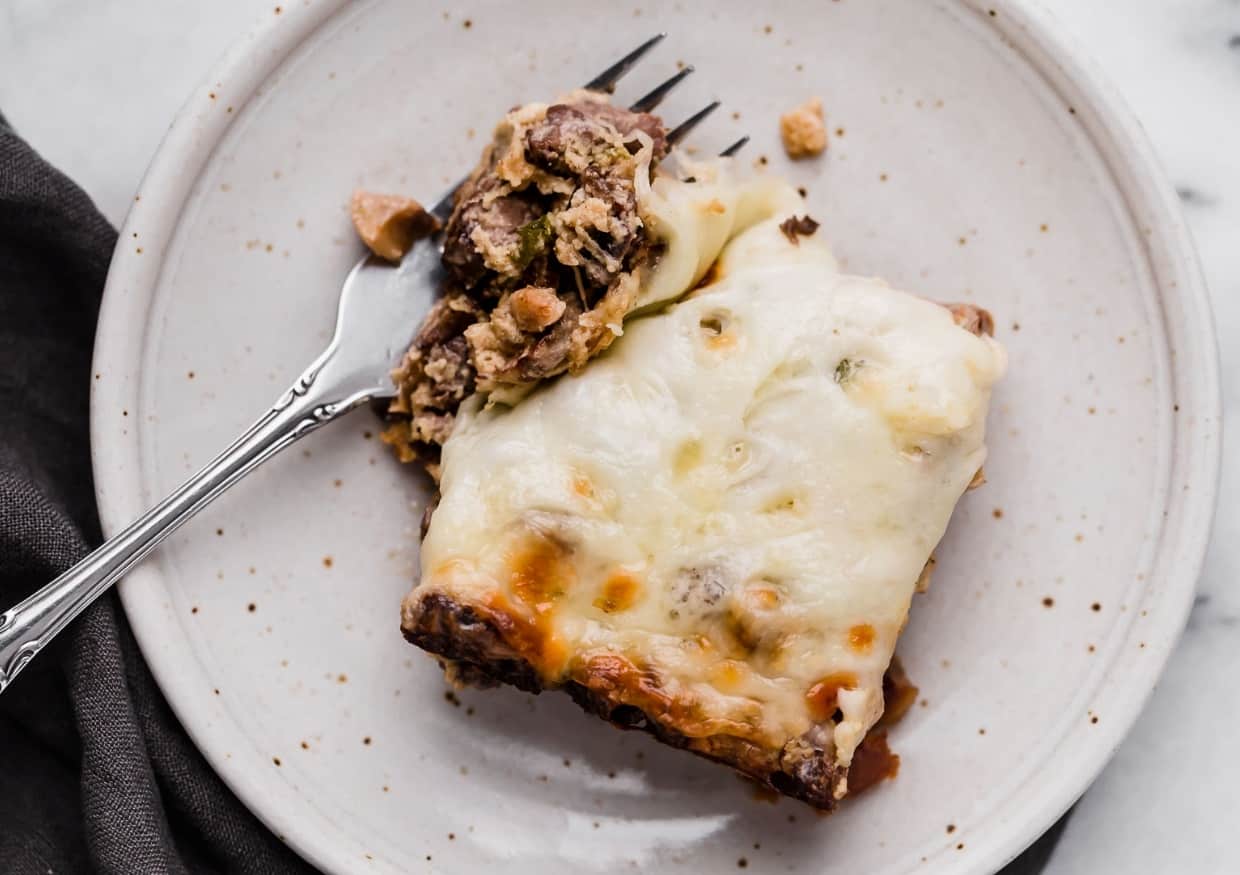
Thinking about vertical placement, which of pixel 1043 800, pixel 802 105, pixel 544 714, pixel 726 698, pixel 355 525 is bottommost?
pixel 1043 800

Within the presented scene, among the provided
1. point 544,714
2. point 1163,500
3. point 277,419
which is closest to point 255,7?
point 277,419

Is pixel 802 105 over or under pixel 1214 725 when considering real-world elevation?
over

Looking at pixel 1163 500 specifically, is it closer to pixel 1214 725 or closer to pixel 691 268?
pixel 1214 725

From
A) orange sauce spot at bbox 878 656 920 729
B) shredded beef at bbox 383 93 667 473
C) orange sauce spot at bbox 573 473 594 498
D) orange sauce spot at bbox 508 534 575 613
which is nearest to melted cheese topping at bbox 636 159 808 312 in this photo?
shredded beef at bbox 383 93 667 473

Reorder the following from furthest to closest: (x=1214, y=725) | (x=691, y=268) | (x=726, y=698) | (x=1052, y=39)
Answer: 1. (x=1214, y=725)
2. (x=1052, y=39)
3. (x=691, y=268)
4. (x=726, y=698)

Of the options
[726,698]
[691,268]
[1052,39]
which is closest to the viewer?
[726,698]

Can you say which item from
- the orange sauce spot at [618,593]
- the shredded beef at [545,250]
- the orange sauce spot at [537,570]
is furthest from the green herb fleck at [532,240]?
the orange sauce spot at [618,593]

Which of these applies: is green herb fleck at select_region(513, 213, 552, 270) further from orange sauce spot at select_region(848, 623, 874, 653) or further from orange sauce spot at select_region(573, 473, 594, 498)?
orange sauce spot at select_region(848, 623, 874, 653)
